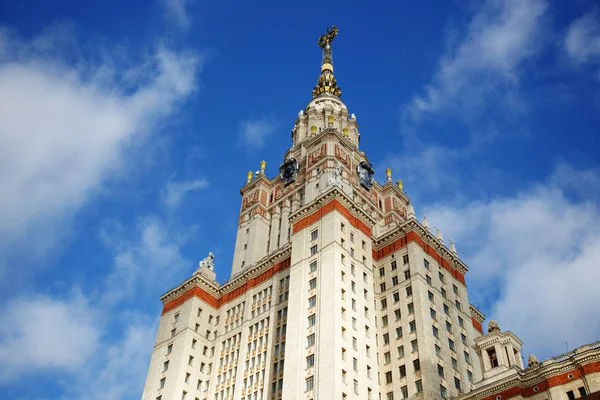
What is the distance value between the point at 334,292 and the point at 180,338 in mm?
29777

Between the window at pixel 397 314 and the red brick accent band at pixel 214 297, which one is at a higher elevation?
the red brick accent band at pixel 214 297

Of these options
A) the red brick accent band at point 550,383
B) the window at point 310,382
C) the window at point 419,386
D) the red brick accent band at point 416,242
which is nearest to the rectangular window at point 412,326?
the window at point 419,386

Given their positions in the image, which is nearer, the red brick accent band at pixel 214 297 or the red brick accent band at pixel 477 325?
the red brick accent band at pixel 214 297

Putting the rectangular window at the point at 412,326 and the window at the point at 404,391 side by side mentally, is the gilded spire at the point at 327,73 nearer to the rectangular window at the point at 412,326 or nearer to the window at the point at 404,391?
the rectangular window at the point at 412,326

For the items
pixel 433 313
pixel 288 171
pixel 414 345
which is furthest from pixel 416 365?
pixel 288 171

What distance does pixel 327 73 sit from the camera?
151875 millimetres

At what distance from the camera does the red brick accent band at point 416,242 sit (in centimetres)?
10125

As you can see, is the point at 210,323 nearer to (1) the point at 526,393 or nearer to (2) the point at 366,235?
(2) the point at 366,235

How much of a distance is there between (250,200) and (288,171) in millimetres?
9026

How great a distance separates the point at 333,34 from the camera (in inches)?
6289

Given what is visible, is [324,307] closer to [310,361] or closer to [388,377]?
[310,361]

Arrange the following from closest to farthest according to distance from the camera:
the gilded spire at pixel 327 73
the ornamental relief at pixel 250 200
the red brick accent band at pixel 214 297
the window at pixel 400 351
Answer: the window at pixel 400 351
the red brick accent band at pixel 214 297
the ornamental relief at pixel 250 200
the gilded spire at pixel 327 73

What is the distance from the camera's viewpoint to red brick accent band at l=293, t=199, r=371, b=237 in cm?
9744

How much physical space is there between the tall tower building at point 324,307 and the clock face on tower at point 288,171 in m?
0.29
